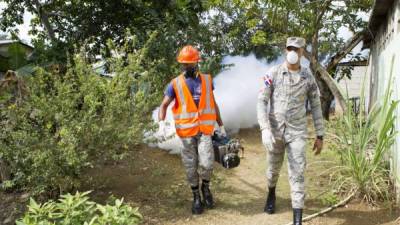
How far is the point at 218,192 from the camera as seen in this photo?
5.90m

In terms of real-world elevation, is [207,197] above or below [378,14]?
below

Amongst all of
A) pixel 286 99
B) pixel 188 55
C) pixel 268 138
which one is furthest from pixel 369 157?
pixel 188 55

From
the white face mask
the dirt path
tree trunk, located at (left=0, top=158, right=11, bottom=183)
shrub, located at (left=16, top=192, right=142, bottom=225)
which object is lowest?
the dirt path

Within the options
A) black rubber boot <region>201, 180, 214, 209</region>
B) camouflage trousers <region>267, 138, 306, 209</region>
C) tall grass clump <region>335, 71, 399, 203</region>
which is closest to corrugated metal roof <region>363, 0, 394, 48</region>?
tall grass clump <region>335, 71, 399, 203</region>

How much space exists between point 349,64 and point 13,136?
28.1ft

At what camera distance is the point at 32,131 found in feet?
16.6

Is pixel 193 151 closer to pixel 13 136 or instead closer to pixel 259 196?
pixel 259 196

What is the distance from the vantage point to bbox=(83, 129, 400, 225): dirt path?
497 centimetres

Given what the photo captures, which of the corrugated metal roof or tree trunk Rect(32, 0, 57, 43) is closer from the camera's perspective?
the corrugated metal roof

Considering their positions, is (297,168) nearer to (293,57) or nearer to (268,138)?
(268,138)

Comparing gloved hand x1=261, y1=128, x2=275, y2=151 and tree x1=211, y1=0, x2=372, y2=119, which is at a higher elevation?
tree x1=211, y1=0, x2=372, y2=119

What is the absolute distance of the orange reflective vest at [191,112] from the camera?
4977 millimetres

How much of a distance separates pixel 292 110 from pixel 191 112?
111cm

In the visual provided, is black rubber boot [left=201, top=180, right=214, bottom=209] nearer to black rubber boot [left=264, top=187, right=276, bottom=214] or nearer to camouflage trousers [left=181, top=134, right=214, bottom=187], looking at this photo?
camouflage trousers [left=181, top=134, right=214, bottom=187]
